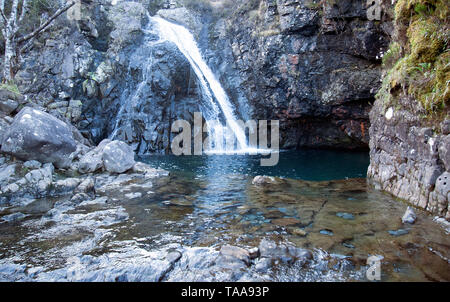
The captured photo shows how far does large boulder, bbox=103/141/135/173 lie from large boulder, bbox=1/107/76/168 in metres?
1.37

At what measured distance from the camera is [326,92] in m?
17.5

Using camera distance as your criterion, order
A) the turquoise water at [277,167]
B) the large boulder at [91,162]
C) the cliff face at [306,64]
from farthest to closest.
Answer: the cliff face at [306,64] → the turquoise water at [277,167] → the large boulder at [91,162]

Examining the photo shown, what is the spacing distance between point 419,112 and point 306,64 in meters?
12.1

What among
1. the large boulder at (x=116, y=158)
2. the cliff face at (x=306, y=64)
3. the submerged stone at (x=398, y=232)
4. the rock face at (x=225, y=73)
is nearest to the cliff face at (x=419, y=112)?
the submerged stone at (x=398, y=232)

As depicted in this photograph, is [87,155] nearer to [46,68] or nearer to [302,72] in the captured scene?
[46,68]

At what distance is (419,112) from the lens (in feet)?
21.1

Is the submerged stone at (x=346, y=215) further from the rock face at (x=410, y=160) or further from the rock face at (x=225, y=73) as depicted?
the rock face at (x=225, y=73)

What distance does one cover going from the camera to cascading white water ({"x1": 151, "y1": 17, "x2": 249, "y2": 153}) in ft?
67.1

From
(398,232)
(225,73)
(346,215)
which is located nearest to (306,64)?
(225,73)

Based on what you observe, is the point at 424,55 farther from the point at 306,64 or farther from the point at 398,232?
the point at 306,64

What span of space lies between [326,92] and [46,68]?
1852 cm

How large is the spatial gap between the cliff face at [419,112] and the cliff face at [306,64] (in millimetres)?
6877

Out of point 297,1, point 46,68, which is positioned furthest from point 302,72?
point 46,68

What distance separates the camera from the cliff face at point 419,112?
5.60 m
